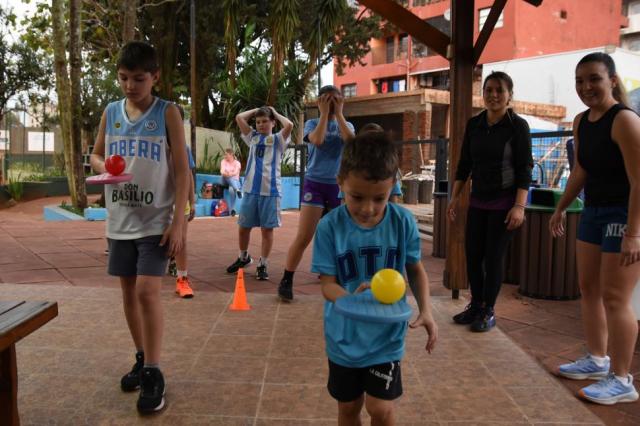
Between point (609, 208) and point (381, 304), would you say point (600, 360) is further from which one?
point (381, 304)

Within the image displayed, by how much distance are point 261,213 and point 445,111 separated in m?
17.7

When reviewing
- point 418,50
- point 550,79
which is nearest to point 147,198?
point 550,79

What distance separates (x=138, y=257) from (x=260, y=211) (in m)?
2.98

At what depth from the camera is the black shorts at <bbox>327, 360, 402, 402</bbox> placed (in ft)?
6.35

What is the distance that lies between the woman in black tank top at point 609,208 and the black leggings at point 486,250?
88 cm

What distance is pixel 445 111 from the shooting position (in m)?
22.1

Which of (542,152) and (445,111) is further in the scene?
(445,111)

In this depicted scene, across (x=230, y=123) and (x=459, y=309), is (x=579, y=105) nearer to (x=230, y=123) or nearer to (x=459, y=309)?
(x=230, y=123)

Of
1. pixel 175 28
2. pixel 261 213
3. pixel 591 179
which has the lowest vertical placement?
pixel 261 213

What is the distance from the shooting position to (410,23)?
196 inches

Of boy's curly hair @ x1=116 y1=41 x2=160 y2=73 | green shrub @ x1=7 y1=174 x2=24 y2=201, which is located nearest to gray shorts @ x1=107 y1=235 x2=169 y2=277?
boy's curly hair @ x1=116 y1=41 x2=160 y2=73

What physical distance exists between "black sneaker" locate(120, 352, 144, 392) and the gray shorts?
19.9 inches

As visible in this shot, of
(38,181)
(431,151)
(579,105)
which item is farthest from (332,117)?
(579,105)

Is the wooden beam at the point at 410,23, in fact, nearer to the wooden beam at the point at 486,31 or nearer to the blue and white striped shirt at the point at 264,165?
the wooden beam at the point at 486,31
